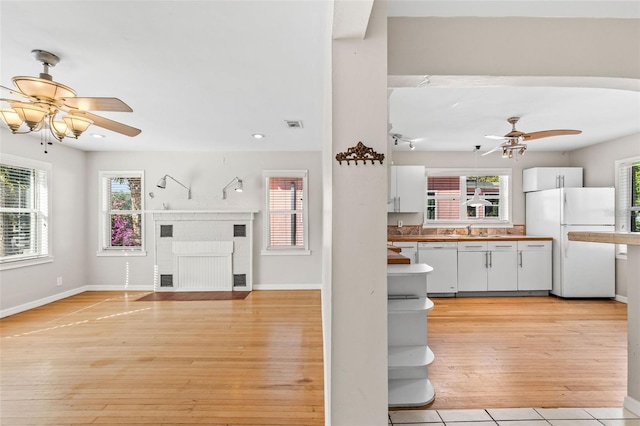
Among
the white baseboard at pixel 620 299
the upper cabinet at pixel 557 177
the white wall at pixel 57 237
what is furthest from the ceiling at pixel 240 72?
the white baseboard at pixel 620 299

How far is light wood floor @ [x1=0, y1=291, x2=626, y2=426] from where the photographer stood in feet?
7.38

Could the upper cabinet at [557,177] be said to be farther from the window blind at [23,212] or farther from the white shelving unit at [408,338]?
the window blind at [23,212]

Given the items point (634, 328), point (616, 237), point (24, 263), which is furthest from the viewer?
point (24, 263)

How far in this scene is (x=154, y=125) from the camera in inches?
166

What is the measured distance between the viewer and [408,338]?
243 centimetres

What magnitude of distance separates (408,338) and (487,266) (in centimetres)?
339

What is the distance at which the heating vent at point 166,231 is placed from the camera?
18.5 ft

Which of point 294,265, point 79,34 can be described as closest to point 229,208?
point 294,265

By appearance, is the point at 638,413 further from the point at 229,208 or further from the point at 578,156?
the point at 229,208

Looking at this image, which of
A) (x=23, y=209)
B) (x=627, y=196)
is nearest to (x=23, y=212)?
(x=23, y=209)

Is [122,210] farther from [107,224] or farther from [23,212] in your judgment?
[23,212]

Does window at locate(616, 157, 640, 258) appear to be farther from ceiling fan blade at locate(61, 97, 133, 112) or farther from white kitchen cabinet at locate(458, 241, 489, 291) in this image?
ceiling fan blade at locate(61, 97, 133, 112)

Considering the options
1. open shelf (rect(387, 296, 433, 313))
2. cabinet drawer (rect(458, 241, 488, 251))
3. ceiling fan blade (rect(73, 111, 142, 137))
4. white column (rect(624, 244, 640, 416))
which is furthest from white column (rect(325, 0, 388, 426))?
cabinet drawer (rect(458, 241, 488, 251))

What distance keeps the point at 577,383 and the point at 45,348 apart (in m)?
4.73
